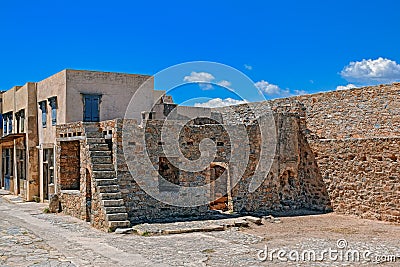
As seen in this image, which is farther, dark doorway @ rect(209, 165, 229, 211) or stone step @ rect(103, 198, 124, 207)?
dark doorway @ rect(209, 165, 229, 211)

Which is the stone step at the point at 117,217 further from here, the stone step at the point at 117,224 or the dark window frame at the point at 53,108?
the dark window frame at the point at 53,108

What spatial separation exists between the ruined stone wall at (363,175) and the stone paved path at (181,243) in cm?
59

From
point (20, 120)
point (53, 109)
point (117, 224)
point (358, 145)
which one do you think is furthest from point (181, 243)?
point (20, 120)

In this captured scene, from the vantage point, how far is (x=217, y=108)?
2342 cm

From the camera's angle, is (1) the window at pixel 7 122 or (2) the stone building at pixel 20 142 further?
(1) the window at pixel 7 122

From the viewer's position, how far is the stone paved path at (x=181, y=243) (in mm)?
9672

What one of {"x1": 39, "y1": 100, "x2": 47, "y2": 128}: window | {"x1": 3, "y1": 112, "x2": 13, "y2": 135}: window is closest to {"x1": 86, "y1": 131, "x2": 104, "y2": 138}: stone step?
{"x1": 39, "y1": 100, "x2": 47, "y2": 128}: window

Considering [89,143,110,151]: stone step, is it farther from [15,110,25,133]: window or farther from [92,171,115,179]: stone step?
[15,110,25,133]: window

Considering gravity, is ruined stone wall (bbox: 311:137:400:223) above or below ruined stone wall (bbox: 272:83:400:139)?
below

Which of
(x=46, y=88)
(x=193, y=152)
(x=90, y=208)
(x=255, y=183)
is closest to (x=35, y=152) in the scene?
(x=46, y=88)

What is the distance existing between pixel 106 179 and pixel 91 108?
197 inches

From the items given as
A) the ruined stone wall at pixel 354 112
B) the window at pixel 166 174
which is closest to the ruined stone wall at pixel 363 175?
the ruined stone wall at pixel 354 112

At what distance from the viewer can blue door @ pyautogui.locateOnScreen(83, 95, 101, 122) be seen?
59.0 ft

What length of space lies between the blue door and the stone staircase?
9.68 feet
